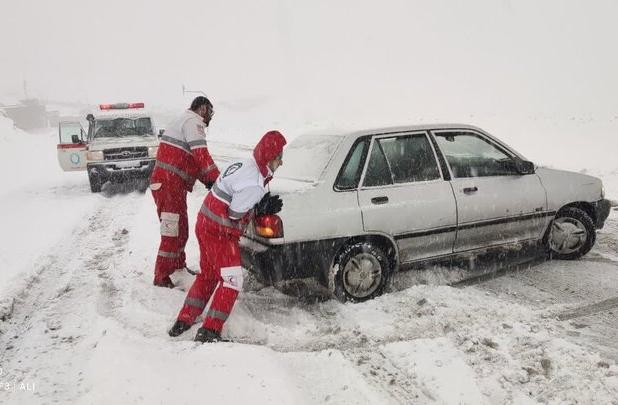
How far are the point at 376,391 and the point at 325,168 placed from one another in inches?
78.5

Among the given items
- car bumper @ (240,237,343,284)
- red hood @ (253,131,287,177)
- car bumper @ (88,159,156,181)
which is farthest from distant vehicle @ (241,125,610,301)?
car bumper @ (88,159,156,181)

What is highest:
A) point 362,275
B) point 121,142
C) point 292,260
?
point 121,142

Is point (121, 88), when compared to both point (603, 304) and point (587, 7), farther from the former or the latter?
point (603, 304)

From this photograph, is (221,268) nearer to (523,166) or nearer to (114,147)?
(523,166)

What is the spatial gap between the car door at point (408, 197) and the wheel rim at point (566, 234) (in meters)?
1.50

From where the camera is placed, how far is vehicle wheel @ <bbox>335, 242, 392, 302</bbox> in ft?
13.9

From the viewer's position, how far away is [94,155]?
11.3 m

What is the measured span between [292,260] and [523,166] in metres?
2.63

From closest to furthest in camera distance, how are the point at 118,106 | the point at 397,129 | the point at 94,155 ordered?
1. the point at 397,129
2. the point at 94,155
3. the point at 118,106

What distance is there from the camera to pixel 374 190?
14.3 ft

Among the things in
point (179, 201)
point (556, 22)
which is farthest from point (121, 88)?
point (179, 201)

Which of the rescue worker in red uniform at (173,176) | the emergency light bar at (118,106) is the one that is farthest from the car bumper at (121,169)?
the rescue worker in red uniform at (173,176)

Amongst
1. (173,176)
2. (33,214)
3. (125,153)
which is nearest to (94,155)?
(125,153)

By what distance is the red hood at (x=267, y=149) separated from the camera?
11.7 feet
